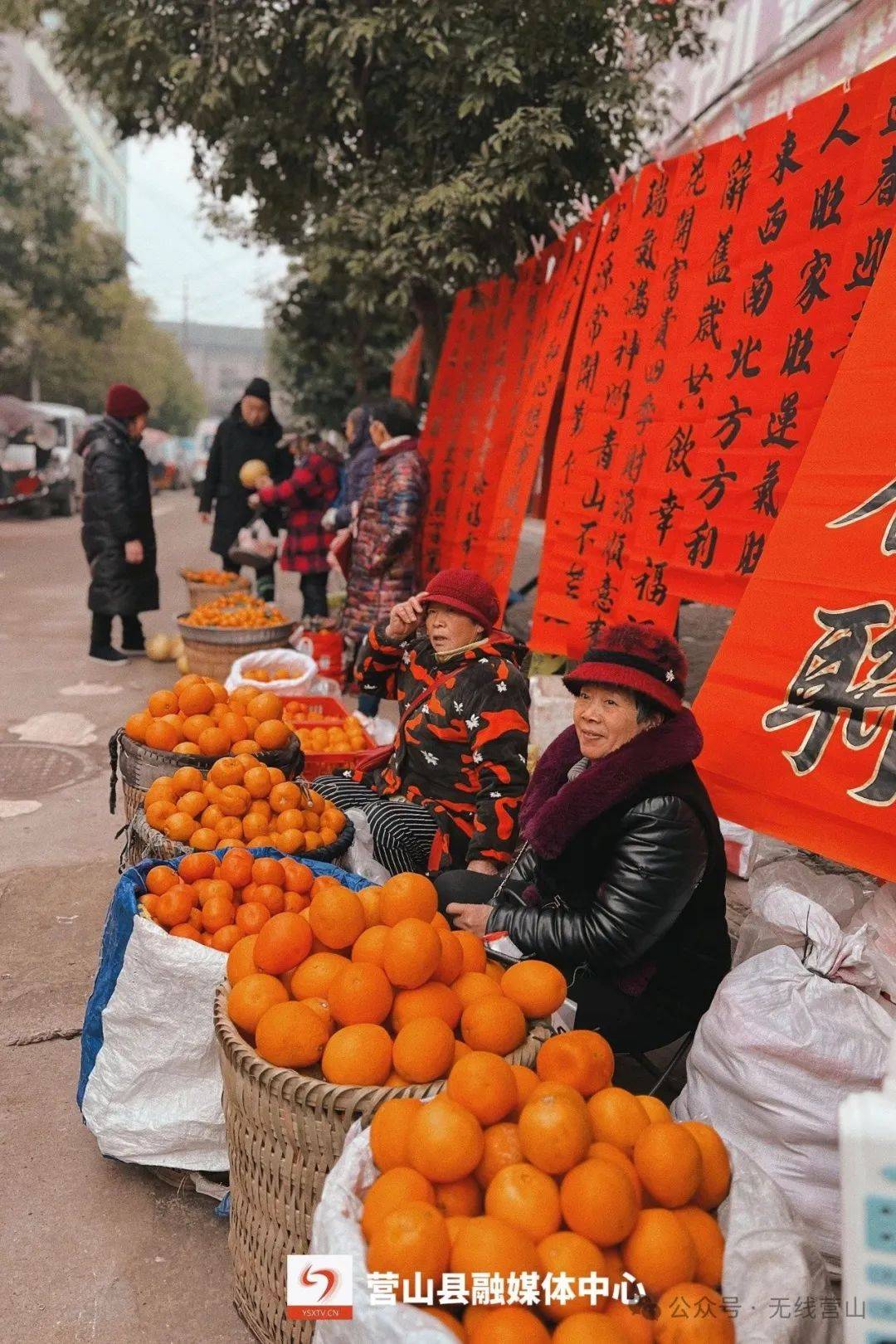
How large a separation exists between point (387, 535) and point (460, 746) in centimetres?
314

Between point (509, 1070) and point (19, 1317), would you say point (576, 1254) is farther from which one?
point (19, 1317)

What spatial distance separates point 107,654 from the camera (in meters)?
8.47

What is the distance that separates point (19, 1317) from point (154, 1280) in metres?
0.29

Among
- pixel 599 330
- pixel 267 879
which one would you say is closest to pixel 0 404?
pixel 599 330

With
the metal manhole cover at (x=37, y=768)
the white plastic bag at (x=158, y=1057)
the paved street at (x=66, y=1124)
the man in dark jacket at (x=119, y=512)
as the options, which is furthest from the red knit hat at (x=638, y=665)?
the man in dark jacket at (x=119, y=512)

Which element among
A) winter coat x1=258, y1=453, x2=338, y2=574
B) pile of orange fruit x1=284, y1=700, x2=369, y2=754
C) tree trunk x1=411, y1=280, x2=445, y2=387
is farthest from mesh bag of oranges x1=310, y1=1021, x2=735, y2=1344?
tree trunk x1=411, y1=280, x2=445, y2=387

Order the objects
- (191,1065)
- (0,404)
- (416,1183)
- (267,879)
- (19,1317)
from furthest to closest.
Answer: (0,404)
(267,879)
(191,1065)
(19,1317)
(416,1183)

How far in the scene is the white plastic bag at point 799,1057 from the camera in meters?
2.26

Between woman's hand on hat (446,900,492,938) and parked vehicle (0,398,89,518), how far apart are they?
21058 millimetres

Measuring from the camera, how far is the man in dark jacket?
7.68m

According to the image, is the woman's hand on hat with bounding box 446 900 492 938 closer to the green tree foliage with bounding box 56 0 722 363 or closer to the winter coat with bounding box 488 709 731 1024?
the winter coat with bounding box 488 709 731 1024

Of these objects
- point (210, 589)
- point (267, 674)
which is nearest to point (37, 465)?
point (210, 589)

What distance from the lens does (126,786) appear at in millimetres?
3885

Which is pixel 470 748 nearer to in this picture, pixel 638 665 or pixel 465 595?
pixel 465 595
